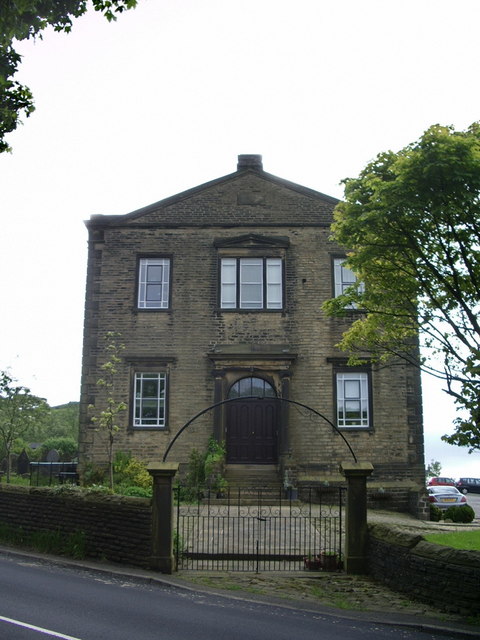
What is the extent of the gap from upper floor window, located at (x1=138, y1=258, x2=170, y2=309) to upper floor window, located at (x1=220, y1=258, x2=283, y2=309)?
187cm

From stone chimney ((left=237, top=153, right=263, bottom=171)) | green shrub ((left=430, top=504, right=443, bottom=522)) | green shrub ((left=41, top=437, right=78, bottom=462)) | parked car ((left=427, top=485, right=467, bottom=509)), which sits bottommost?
green shrub ((left=430, top=504, right=443, bottom=522))

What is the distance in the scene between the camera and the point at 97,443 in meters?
22.9

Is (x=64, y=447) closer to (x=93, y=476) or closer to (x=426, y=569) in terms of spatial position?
(x=93, y=476)

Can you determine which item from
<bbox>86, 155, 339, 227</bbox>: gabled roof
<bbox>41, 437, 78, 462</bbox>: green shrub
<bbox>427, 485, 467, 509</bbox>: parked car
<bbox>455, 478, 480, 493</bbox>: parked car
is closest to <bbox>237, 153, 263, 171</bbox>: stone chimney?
<bbox>86, 155, 339, 227</bbox>: gabled roof

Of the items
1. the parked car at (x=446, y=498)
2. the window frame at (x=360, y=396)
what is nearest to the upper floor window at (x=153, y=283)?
the window frame at (x=360, y=396)

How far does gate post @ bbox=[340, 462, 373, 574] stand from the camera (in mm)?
12875

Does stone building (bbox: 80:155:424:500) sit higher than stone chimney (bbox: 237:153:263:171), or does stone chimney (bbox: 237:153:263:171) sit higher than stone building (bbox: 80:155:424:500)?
stone chimney (bbox: 237:153:263:171)

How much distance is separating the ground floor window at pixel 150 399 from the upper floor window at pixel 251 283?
324 centimetres

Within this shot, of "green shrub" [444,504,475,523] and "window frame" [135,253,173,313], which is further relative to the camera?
"window frame" [135,253,173,313]

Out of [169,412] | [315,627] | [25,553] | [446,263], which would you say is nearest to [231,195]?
[169,412]

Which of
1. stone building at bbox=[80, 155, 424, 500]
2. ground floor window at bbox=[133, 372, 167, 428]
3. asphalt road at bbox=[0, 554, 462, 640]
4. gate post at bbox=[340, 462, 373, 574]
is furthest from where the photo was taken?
ground floor window at bbox=[133, 372, 167, 428]

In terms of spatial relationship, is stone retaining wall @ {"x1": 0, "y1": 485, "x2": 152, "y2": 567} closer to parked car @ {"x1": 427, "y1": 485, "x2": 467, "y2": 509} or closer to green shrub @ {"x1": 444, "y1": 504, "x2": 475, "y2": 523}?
green shrub @ {"x1": 444, "y1": 504, "x2": 475, "y2": 523}

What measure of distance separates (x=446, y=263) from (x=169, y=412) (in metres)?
11.9

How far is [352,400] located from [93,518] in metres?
11.4
